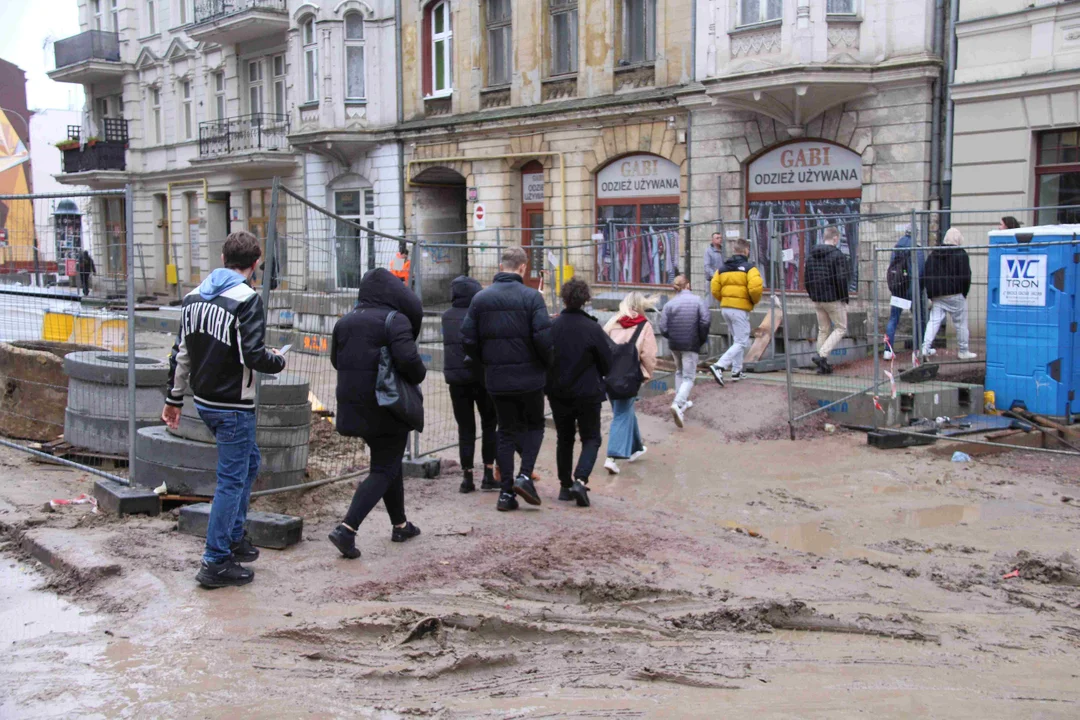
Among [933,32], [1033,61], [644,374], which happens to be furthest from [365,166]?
[644,374]

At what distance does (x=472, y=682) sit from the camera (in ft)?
15.1

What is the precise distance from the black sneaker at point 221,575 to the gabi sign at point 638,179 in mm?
16314

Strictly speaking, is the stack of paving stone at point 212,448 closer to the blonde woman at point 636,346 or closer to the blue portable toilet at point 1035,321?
the blonde woman at point 636,346

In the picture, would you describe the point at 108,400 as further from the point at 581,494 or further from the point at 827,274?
the point at 827,274

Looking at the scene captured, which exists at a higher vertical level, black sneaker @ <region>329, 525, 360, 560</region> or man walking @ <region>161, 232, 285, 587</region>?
man walking @ <region>161, 232, 285, 587</region>

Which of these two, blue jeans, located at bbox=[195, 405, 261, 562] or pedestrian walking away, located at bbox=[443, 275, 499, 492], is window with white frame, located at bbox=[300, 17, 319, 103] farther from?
blue jeans, located at bbox=[195, 405, 261, 562]

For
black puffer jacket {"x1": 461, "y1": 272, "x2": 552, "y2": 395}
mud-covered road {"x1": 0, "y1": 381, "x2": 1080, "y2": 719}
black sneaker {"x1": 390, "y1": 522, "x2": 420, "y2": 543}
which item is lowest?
mud-covered road {"x1": 0, "y1": 381, "x2": 1080, "y2": 719}

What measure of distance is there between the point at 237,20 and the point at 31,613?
2693 centimetres

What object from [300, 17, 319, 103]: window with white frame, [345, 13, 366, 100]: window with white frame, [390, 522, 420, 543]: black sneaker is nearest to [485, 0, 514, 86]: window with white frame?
[345, 13, 366, 100]: window with white frame

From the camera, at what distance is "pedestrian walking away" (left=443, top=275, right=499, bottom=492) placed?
8250mm

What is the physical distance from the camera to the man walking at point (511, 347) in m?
7.45

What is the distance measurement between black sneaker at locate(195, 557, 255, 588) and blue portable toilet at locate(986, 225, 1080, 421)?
28.5ft

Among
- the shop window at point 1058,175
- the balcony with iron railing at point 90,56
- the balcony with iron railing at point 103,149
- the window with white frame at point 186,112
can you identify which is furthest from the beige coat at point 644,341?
the balcony with iron railing at point 90,56

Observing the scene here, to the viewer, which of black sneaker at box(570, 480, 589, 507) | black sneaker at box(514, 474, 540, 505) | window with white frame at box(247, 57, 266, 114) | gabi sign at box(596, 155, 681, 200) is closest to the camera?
black sneaker at box(514, 474, 540, 505)
